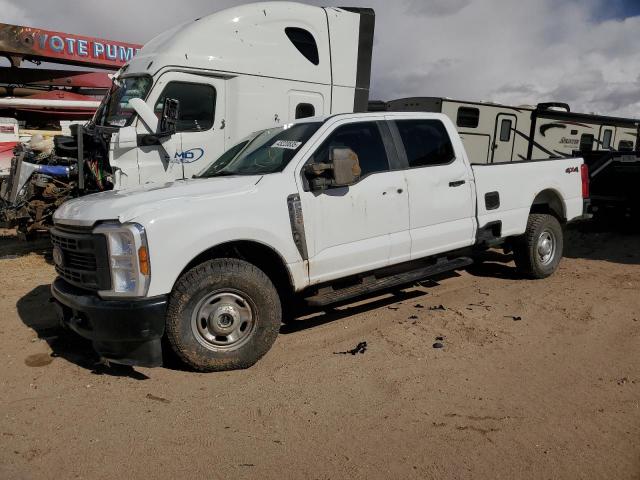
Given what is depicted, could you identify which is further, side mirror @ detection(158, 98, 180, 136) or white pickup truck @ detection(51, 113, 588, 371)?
side mirror @ detection(158, 98, 180, 136)

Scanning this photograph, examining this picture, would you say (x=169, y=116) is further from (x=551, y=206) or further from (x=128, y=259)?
(x=551, y=206)

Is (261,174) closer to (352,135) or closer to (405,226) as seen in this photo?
(352,135)

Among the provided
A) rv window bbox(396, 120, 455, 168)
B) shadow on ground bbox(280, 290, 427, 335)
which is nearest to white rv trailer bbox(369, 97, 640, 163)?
rv window bbox(396, 120, 455, 168)

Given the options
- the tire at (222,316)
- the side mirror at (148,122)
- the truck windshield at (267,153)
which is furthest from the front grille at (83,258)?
the side mirror at (148,122)

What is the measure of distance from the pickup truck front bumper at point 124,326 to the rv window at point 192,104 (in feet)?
12.6

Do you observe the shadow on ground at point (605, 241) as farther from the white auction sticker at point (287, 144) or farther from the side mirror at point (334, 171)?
the white auction sticker at point (287, 144)

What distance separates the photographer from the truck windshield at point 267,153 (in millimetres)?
4391

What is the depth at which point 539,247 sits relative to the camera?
634cm

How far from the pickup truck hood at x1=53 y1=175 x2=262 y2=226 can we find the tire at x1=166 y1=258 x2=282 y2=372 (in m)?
0.51

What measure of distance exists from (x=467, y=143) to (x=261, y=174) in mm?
10462

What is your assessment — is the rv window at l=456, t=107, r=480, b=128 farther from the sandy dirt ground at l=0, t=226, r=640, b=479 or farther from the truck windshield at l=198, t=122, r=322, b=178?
the truck windshield at l=198, t=122, r=322, b=178

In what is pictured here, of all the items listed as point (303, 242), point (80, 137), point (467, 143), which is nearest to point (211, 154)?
point (80, 137)

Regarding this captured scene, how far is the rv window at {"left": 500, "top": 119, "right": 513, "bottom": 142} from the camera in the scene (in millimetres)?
14281

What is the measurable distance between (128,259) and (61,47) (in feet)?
45.8
